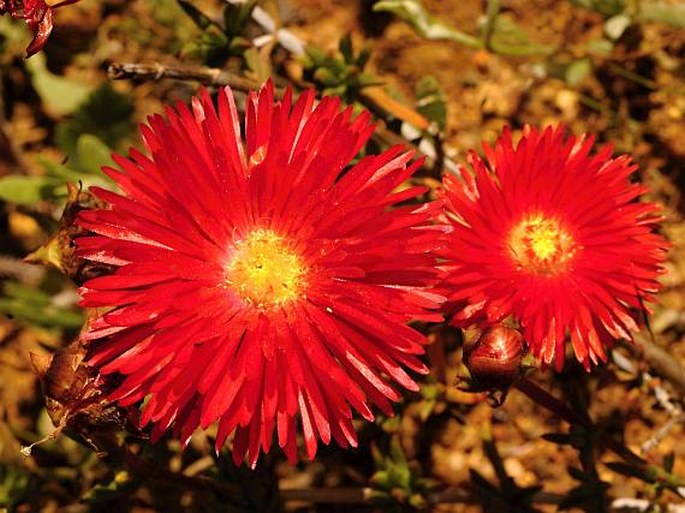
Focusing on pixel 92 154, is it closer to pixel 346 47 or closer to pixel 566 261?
pixel 346 47

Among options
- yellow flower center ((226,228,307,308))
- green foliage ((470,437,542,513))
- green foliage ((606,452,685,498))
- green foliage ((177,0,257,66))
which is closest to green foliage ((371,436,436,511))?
green foliage ((470,437,542,513))

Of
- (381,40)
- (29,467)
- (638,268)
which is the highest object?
(381,40)

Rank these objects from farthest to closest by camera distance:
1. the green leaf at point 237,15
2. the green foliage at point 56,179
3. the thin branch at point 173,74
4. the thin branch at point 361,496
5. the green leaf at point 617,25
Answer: the green leaf at point 617,25 < the green foliage at point 56,179 < the thin branch at point 361,496 < the green leaf at point 237,15 < the thin branch at point 173,74

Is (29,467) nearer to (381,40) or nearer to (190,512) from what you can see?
(190,512)

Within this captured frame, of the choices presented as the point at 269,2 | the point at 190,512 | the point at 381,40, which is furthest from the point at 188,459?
the point at 381,40

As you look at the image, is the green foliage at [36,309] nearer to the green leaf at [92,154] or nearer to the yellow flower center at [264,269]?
the green leaf at [92,154]

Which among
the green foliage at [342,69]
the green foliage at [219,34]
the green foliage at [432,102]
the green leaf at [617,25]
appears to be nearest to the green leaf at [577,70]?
the green leaf at [617,25]
